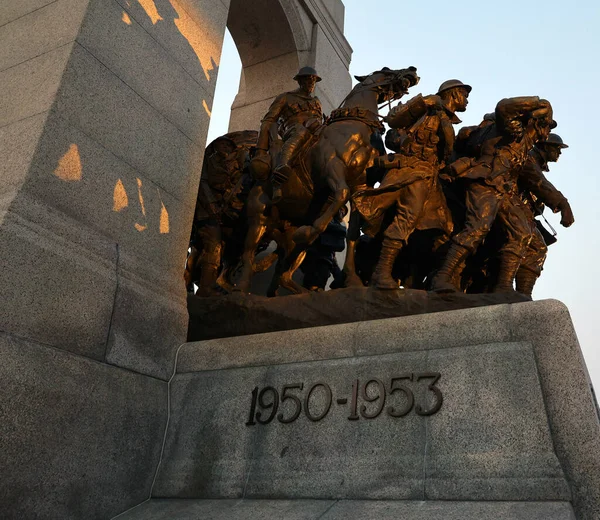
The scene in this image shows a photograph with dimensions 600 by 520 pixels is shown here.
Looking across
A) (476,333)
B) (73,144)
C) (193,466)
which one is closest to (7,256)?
(73,144)

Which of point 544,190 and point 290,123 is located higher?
point 290,123

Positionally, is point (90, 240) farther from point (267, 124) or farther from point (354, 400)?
→ point (267, 124)

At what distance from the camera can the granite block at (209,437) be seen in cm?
498

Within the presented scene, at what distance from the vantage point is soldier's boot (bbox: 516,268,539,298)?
746cm

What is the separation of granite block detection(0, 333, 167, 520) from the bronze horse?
7.28 ft

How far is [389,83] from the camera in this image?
776cm

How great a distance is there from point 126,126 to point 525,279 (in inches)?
191

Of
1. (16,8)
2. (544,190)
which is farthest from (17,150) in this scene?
(544,190)

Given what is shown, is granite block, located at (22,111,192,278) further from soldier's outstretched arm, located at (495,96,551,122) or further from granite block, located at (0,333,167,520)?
soldier's outstretched arm, located at (495,96,551,122)

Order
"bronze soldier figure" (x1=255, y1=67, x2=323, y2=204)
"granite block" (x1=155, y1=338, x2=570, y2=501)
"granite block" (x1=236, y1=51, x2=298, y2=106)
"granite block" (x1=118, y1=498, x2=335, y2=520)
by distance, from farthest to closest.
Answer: "granite block" (x1=236, y1=51, x2=298, y2=106)
"bronze soldier figure" (x1=255, y1=67, x2=323, y2=204)
"granite block" (x1=118, y1=498, x2=335, y2=520)
"granite block" (x1=155, y1=338, x2=570, y2=501)

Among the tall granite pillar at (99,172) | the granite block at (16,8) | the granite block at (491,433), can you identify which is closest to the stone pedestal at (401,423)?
the granite block at (491,433)

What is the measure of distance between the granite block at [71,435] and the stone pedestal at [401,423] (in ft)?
0.91

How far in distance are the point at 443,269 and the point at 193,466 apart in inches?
123

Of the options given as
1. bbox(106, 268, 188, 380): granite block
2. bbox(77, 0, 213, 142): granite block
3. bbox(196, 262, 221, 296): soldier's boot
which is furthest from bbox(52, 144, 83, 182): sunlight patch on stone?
bbox(196, 262, 221, 296): soldier's boot
